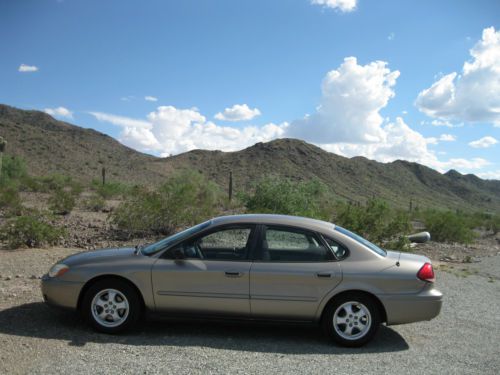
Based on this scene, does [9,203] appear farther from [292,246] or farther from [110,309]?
[292,246]

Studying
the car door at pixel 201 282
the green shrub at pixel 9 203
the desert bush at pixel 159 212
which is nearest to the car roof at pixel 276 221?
the car door at pixel 201 282

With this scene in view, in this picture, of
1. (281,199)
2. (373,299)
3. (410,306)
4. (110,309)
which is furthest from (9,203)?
(410,306)

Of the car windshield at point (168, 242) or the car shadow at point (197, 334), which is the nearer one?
the car shadow at point (197, 334)

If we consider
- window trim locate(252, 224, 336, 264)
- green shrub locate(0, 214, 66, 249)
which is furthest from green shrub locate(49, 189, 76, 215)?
window trim locate(252, 224, 336, 264)

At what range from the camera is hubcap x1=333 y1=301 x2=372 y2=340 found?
5.83 metres

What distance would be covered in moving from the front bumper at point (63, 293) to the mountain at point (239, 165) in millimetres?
48926

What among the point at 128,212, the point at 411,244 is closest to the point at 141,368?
the point at 128,212

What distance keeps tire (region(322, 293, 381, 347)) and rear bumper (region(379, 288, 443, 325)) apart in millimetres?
153

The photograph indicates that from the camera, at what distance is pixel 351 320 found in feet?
19.2

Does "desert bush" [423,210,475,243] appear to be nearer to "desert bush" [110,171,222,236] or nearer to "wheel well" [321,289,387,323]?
"desert bush" [110,171,222,236]

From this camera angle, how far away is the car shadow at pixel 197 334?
5.73m

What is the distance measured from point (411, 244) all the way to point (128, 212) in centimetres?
850

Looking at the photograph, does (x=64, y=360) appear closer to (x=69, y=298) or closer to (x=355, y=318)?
(x=69, y=298)

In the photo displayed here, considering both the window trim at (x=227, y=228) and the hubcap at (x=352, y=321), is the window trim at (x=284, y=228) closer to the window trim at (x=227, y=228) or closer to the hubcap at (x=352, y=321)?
the window trim at (x=227, y=228)
